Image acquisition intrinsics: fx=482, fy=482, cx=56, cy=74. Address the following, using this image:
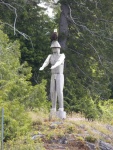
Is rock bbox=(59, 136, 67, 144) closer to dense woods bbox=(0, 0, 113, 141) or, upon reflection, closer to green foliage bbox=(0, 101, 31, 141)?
green foliage bbox=(0, 101, 31, 141)

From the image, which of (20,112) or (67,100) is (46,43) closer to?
(67,100)

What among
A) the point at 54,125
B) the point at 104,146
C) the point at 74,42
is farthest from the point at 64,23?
the point at 104,146

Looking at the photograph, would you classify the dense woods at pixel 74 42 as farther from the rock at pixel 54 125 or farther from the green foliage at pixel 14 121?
the green foliage at pixel 14 121

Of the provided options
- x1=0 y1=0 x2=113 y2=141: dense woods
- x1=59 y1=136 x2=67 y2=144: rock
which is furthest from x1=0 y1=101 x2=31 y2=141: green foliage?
x1=0 y1=0 x2=113 y2=141: dense woods

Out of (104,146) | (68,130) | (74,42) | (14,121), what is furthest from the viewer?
(74,42)

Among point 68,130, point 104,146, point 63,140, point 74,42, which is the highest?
point 74,42

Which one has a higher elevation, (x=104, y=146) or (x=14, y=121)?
(x=14, y=121)

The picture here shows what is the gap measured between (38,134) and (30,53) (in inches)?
523

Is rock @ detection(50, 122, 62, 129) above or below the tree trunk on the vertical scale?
below

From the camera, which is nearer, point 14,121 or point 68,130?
point 14,121

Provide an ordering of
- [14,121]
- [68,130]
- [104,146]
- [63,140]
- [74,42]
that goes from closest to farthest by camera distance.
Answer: [14,121]
[63,140]
[104,146]
[68,130]
[74,42]

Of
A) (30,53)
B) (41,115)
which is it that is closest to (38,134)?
(41,115)

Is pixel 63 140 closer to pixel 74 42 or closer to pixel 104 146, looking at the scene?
pixel 104 146

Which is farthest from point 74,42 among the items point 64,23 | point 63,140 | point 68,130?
point 63,140
